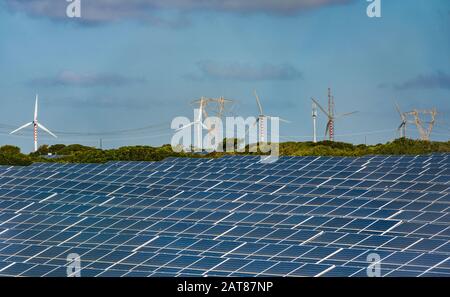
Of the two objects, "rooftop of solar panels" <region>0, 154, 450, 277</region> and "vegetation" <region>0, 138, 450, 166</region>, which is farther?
"vegetation" <region>0, 138, 450, 166</region>

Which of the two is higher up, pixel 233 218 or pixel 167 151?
pixel 167 151

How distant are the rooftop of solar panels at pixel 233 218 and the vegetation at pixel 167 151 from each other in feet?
108

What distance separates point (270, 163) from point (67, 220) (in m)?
25.9

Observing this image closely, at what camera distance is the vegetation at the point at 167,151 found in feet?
328

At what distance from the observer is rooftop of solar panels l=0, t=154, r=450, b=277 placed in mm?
32375

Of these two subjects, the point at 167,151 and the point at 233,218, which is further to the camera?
the point at 167,151

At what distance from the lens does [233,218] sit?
43625mm

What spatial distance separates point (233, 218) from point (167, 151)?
62.6 m

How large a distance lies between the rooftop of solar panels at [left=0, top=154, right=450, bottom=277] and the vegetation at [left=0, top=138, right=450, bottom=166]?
32.9m

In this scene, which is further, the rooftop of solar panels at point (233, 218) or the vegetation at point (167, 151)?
the vegetation at point (167, 151)

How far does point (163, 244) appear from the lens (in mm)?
35844

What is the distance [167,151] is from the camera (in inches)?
4161
